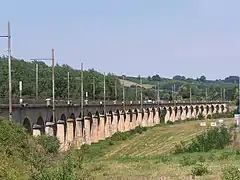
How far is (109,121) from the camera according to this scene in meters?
105

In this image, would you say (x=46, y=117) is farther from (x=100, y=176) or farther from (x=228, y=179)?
(x=228, y=179)

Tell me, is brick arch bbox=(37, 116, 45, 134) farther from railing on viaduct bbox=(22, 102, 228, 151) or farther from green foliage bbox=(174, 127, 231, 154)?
green foliage bbox=(174, 127, 231, 154)

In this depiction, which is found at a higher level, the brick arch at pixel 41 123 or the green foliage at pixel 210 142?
the brick arch at pixel 41 123

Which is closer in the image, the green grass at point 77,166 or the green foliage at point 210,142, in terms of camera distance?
the green grass at point 77,166

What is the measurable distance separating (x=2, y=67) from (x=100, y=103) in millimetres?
17729

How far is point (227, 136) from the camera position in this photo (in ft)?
190

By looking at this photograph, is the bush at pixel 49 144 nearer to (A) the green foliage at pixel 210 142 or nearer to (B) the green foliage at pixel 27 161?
(B) the green foliage at pixel 27 161

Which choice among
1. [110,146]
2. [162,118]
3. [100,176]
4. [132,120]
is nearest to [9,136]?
[100,176]

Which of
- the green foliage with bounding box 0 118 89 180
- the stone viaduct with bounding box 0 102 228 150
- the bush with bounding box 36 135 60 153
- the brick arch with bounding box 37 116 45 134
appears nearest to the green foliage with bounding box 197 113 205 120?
the stone viaduct with bounding box 0 102 228 150

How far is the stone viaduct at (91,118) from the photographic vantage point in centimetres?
5975

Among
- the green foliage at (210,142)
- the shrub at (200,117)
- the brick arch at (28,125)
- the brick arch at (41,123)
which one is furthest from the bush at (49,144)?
the shrub at (200,117)

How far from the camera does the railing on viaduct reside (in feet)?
236

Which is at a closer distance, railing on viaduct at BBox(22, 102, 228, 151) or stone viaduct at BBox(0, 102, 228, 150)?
stone viaduct at BBox(0, 102, 228, 150)

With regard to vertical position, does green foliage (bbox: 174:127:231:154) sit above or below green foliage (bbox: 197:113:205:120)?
below
